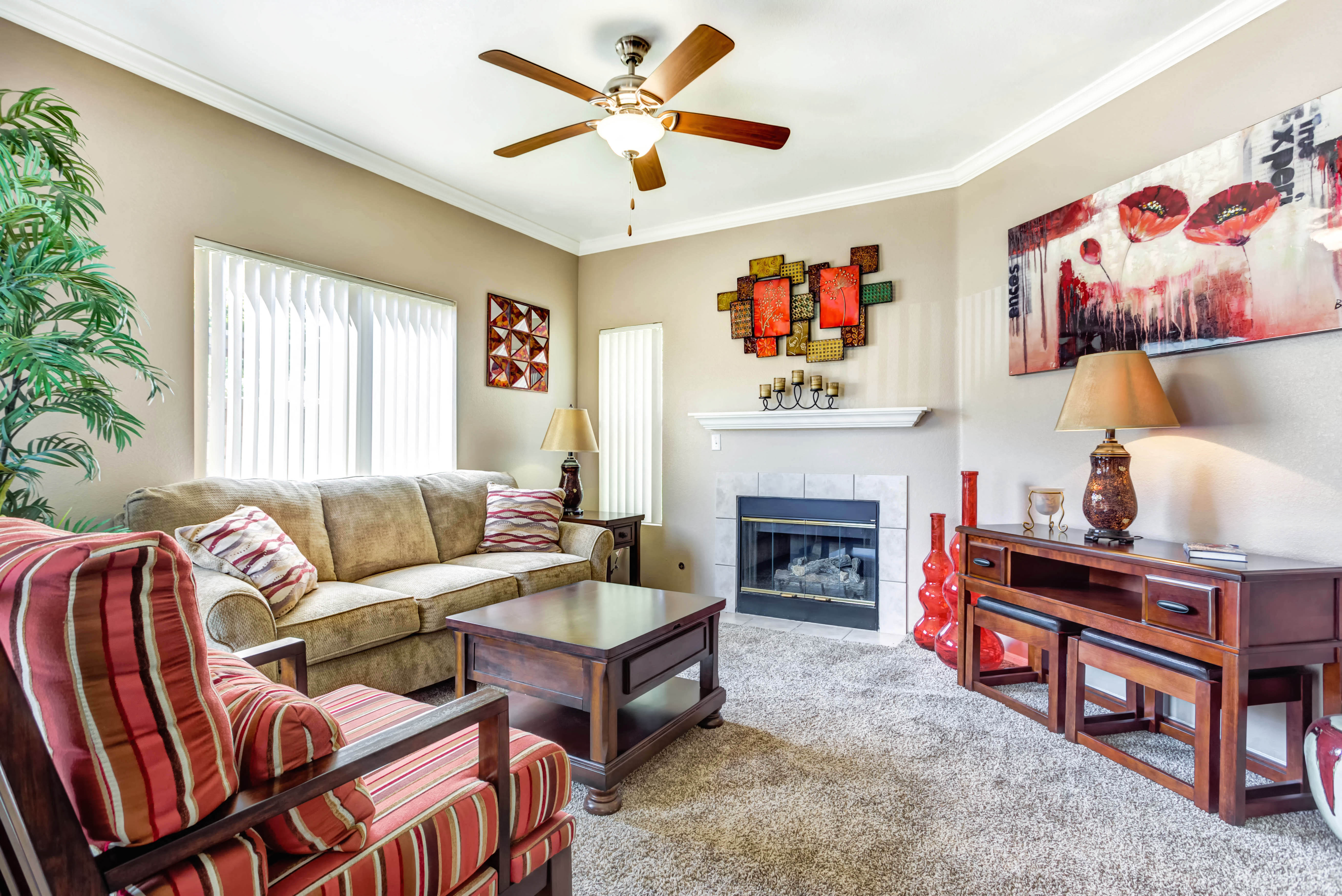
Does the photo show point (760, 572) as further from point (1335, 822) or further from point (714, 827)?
point (1335, 822)

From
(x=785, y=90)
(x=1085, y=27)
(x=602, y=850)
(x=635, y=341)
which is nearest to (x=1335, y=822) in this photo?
(x=602, y=850)

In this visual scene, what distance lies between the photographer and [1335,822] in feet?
5.62

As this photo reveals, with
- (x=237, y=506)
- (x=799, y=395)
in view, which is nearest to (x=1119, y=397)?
(x=799, y=395)

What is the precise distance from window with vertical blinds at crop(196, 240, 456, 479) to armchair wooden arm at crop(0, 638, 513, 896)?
8.22 ft

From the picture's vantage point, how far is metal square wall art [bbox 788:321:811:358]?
163 inches

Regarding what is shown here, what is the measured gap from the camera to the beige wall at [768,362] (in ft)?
12.4

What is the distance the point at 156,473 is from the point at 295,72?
5.87 feet

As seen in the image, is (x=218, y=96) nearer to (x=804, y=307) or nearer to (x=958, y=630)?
(x=804, y=307)

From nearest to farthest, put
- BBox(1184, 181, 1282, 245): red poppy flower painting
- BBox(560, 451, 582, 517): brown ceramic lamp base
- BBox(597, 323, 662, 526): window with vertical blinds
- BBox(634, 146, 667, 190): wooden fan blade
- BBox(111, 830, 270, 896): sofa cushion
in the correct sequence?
1. BBox(111, 830, 270, 896): sofa cushion
2. BBox(1184, 181, 1282, 245): red poppy flower painting
3. BBox(634, 146, 667, 190): wooden fan blade
4. BBox(560, 451, 582, 517): brown ceramic lamp base
5. BBox(597, 323, 662, 526): window with vertical blinds

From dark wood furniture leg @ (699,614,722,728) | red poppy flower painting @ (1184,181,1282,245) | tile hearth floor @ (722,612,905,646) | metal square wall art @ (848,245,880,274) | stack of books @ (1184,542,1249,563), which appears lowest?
tile hearth floor @ (722,612,905,646)

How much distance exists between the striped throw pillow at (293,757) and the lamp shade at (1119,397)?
2510 millimetres

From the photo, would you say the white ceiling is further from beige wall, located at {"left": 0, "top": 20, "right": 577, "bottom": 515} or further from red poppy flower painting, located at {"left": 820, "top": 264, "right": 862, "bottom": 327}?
red poppy flower painting, located at {"left": 820, "top": 264, "right": 862, "bottom": 327}

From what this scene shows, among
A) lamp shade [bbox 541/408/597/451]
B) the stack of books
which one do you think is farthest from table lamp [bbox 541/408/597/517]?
the stack of books

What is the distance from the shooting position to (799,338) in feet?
13.6
